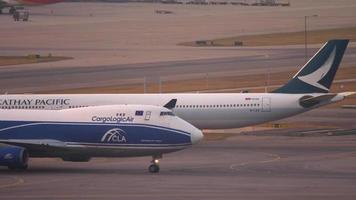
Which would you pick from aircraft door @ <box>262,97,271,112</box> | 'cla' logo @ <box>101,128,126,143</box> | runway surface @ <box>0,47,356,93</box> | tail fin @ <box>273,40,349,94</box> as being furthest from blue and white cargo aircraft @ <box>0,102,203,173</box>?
runway surface @ <box>0,47,356,93</box>

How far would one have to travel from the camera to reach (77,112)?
52.5m

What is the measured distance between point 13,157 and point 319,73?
2524 centimetres

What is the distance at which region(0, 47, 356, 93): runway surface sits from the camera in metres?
102

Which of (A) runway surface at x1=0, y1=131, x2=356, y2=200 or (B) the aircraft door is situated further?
(B) the aircraft door

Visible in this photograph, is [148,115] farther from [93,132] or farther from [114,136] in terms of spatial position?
[93,132]

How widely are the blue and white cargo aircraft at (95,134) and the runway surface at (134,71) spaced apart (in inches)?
1743

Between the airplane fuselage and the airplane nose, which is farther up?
the airplane fuselage

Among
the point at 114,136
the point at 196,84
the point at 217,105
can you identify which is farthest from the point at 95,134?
the point at 196,84

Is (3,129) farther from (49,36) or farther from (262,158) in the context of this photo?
(49,36)

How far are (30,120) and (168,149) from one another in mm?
6548

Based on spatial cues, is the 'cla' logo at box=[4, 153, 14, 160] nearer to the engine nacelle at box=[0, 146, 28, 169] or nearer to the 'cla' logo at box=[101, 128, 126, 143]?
the engine nacelle at box=[0, 146, 28, 169]

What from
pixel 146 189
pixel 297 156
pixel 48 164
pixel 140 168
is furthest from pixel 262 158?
pixel 146 189

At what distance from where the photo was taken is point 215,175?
49.6 metres

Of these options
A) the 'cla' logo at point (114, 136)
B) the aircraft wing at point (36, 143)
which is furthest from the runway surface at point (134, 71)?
the 'cla' logo at point (114, 136)
